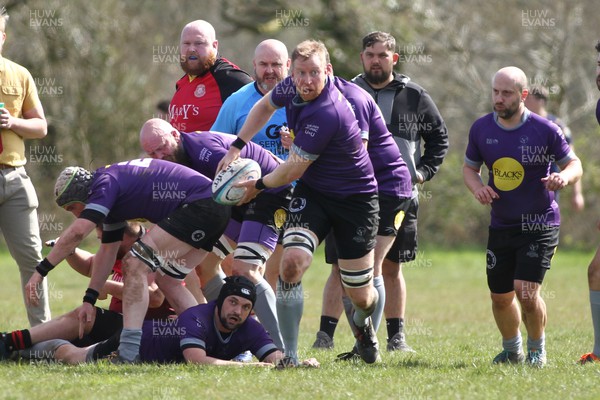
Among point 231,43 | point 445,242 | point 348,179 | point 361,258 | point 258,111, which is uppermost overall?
point 231,43

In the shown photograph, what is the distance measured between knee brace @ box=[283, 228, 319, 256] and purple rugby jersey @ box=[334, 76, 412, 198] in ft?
2.60

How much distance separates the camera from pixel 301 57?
21.2 ft

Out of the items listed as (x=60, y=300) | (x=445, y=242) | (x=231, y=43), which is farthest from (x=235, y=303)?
(x=231, y=43)

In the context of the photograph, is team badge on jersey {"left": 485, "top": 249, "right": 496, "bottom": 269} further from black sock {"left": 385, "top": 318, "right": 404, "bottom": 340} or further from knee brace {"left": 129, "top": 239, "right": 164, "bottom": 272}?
knee brace {"left": 129, "top": 239, "right": 164, "bottom": 272}

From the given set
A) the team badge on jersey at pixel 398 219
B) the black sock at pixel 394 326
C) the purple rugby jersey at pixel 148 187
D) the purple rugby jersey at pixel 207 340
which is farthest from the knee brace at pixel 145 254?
the black sock at pixel 394 326

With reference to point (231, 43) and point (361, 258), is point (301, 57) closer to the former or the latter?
point (361, 258)

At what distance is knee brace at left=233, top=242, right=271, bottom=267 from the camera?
7.14 m

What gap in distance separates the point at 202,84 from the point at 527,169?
329cm

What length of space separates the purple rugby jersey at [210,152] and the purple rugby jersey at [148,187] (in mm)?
371

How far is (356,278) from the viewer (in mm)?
6895

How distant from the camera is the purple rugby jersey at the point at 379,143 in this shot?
23.2 feet

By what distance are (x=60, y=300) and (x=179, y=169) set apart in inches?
283

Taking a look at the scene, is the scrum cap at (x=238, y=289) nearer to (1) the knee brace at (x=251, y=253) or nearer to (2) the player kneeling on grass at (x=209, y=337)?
(2) the player kneeling on grass at (x=209, y=337)

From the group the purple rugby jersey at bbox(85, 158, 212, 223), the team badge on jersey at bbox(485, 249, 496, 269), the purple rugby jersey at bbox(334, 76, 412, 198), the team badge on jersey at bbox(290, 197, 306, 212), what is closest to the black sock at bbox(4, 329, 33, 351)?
the purple rugby jersey at bbox(85, 158, 212, 223)
